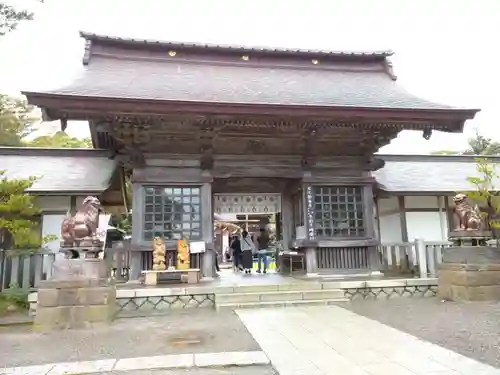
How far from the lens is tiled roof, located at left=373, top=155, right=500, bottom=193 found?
37.3 ft

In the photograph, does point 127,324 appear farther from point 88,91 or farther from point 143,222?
point 88,91

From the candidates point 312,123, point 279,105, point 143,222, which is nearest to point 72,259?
point 143,222

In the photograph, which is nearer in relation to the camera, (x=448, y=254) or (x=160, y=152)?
(x=448, y=254)

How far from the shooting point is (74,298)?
6160 mm

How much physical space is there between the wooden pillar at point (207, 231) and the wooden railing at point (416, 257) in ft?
14.9

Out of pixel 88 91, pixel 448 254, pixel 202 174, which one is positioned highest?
pixel 88 91

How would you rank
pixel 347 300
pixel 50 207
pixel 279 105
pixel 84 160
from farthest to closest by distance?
pixel 84 160, pixel 50 207, pixel 279 105, pixel 347 300

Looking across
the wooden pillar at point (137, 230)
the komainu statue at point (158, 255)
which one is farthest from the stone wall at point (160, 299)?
the wooden pillar at point (137, 230)

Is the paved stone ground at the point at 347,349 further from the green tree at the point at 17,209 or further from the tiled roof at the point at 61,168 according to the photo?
the tiled roof at the point at 61,168

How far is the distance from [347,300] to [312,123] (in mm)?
3922

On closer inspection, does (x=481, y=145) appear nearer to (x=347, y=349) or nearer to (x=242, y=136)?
(x=242, y=136)

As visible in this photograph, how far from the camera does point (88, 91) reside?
8531mm

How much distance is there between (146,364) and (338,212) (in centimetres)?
714

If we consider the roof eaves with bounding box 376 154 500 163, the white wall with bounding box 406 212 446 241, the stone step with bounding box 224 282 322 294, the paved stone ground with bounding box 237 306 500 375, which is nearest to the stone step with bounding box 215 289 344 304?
the stone step with bounding box 224 282 322 294
